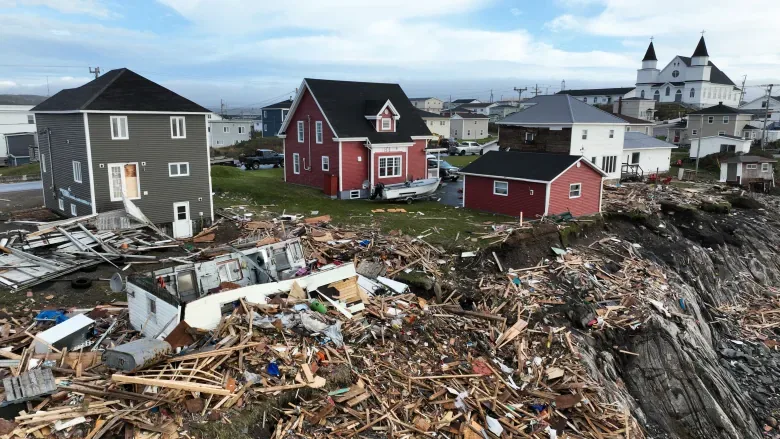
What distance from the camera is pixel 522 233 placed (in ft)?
83.1

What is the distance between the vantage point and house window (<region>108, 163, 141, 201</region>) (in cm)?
2520

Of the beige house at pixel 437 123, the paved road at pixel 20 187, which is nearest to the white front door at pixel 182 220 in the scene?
the paved road at pixel 20 187

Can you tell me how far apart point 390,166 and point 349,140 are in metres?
3.90

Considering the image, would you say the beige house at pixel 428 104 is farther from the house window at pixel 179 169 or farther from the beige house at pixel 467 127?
the house window at pixel 179 169

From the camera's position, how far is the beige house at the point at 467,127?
83.4 metres

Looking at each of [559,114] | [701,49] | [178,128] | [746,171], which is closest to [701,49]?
[701,49]

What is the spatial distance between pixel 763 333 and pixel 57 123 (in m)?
34.3

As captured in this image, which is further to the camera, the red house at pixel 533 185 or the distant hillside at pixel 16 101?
the distant hillside at pixel 16 101

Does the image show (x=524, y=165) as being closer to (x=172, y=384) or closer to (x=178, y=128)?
(x=178, y=128)

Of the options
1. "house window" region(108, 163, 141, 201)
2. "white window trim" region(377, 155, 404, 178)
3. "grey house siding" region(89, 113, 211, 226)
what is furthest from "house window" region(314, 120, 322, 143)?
"house window" region(108, 163, 141, 201)

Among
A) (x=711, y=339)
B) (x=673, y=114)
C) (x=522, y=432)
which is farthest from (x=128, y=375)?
(x=673, y=114)

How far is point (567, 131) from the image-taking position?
41312 mm

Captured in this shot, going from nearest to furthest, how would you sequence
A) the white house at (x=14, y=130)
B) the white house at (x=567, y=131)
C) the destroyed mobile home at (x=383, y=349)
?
the destroyed mobile home at (x=383, y=349)
the white house at (x=567, y=131)
the white house at (x=14, y=130)

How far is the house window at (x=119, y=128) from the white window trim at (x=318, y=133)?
14.2m
